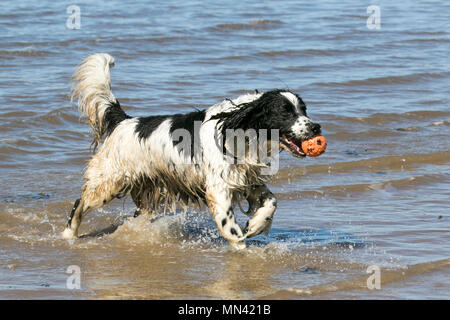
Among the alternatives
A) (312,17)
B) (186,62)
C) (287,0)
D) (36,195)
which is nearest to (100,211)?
(36,195)

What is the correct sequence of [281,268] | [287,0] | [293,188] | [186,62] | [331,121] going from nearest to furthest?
[281,268], [293,188], [331,121], [186,62], [287,0]

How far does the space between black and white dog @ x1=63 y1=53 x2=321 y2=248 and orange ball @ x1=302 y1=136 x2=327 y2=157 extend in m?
0.05

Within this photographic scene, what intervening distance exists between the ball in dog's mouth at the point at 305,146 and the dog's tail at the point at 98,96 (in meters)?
1.59

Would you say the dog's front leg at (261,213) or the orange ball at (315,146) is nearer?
the orange ball at (315,146)

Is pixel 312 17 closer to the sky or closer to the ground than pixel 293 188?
closer to the sky

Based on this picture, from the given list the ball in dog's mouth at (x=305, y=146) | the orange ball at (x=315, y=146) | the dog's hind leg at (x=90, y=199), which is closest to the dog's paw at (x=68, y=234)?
the dog's hind leg at (x=90, y=199)

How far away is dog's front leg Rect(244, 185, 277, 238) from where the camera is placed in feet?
20.3

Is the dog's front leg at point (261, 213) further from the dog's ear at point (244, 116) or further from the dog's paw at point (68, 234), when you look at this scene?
the dog's paw at point (68, 234)

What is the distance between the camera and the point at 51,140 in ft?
31.7

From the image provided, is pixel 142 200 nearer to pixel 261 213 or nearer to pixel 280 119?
pixel 261 213

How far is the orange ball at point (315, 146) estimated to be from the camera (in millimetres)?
5781

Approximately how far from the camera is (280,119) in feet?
19.3

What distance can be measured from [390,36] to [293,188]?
946 centimetres
